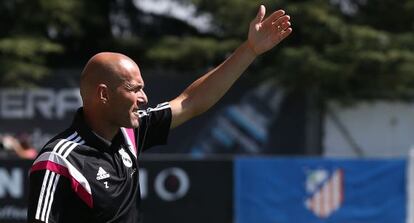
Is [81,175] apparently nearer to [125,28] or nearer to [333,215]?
[333,215]

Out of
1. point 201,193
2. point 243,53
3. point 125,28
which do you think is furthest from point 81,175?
point 125,28

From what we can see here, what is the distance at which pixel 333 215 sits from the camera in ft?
39.5

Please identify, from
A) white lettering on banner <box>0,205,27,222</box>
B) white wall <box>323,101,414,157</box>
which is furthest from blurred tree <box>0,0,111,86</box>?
white lettering on banner <box>0,205,27,222</box>

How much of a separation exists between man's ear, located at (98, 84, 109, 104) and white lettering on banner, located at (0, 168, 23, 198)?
9050 millimetres

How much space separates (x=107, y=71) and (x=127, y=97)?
0.43 feet

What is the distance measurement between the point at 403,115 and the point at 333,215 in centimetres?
592

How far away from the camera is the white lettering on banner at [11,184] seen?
1243 centimetres

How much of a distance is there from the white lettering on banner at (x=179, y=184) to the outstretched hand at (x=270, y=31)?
8180 millimetres

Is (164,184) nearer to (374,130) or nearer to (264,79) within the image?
(264,79)

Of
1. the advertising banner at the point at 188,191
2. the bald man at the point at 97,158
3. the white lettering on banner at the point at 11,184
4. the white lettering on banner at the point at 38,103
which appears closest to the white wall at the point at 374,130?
the white lettering on banner at the point at 38,103

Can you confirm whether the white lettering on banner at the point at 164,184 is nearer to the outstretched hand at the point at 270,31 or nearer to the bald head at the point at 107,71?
the outstretched hand at the point at 270,31

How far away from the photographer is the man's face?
3658mm

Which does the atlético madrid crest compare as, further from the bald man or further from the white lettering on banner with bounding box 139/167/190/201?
the bald man

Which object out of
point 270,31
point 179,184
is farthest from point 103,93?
point 179,184
